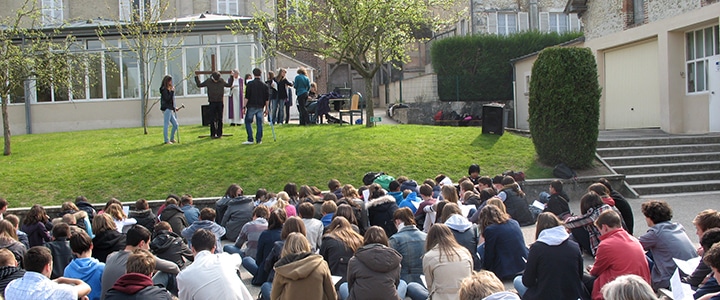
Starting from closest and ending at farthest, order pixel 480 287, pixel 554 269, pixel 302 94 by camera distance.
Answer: pixel 480 287, pixel 554 269, pixel 302 94

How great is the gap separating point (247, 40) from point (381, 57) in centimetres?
685

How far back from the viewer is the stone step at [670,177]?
14.7 meters

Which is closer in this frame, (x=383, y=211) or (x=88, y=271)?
(x=88, y=271)

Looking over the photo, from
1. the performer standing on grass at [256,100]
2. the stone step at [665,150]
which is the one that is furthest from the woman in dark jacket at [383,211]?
the stone step at [665,150]

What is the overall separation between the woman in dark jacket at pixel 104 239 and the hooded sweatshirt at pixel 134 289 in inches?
97.2

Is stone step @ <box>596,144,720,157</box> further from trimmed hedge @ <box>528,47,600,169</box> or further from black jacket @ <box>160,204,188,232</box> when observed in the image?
black jacket @ <box>160,204,188,232</box>

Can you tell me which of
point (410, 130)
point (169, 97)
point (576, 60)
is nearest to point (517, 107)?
point (410, 130)

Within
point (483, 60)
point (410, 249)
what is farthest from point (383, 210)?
point (483, 60)

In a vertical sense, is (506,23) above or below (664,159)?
above

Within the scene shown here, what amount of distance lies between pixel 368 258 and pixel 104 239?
351cm

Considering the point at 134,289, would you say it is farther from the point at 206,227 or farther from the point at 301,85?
the point at 301,85

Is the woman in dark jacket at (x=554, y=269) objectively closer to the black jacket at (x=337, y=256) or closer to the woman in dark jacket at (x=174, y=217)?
the black jacket at (x=337, y=256)

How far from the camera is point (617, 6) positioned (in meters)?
20.8

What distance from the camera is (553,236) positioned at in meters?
6.37
